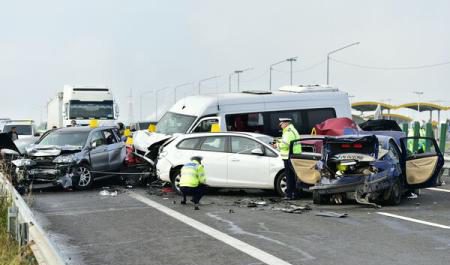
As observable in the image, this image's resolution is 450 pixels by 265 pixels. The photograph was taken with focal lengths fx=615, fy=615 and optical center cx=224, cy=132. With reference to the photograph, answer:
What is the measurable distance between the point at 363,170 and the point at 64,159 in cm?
764

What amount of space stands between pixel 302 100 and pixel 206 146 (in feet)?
18.9

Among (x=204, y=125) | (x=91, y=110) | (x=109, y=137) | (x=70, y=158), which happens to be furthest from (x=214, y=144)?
(x=91, y=110)

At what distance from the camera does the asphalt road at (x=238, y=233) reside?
7754 mm

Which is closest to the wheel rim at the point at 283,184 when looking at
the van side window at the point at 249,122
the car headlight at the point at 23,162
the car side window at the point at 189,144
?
the car side window at the point at 189,144

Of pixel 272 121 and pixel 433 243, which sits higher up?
pixel 272 121

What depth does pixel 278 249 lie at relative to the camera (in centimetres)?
816

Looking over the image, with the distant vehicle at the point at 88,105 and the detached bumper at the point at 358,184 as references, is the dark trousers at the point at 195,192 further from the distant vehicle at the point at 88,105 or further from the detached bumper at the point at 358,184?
the distant vehicle at the point at 88,105

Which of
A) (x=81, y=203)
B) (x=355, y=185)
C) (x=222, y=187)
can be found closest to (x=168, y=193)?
(x=222, y=187)

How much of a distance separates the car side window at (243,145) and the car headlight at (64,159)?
168 inches

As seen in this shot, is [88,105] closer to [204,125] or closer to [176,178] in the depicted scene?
[204,125]

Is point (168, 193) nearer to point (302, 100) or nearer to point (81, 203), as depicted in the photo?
point (81, 203)

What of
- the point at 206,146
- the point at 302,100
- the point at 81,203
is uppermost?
the point at 302,100

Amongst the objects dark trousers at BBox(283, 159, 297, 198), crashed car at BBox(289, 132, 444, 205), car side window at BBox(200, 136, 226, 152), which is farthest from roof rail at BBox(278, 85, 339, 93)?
crashed car at BBox(289, 132, 444, 205)

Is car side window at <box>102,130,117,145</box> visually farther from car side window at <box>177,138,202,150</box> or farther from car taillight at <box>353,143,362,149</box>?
car taillight at <box>353,143,362,149</box>
